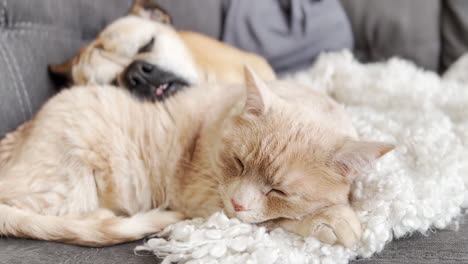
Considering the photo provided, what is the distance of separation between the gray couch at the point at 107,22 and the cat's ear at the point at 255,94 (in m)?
0.45

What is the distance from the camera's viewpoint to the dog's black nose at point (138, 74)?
1.56 metres

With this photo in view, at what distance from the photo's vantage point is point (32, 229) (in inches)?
38.9

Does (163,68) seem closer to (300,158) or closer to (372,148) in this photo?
(300,158)

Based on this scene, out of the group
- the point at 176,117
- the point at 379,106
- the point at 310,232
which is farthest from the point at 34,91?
the point at 379,106

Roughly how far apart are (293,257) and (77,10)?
4.68 ft

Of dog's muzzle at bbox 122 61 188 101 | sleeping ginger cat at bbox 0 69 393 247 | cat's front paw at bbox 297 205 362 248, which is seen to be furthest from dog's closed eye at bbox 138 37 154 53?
cat's front paw at bbox 297 205 362 248

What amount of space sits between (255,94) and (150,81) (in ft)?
2.34

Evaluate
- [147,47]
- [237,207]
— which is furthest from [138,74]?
[237,207]

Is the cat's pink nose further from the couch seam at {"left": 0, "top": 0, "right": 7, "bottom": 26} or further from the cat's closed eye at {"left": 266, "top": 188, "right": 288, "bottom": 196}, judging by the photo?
the couch seam at {"left": 0, "top": 0, "right": 7, "bottom": 26}

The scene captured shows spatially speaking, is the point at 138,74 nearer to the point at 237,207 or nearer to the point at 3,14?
the point at 3,14

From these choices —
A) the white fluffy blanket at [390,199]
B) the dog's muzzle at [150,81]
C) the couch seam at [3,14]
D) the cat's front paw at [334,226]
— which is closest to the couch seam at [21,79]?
the couch seam at [3,14]

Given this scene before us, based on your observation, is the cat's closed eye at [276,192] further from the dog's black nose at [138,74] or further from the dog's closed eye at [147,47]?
the dog's closed eye at [147,47]

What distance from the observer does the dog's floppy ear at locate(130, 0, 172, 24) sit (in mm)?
1905

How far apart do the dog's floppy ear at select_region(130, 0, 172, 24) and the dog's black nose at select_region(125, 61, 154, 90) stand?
0.42m
